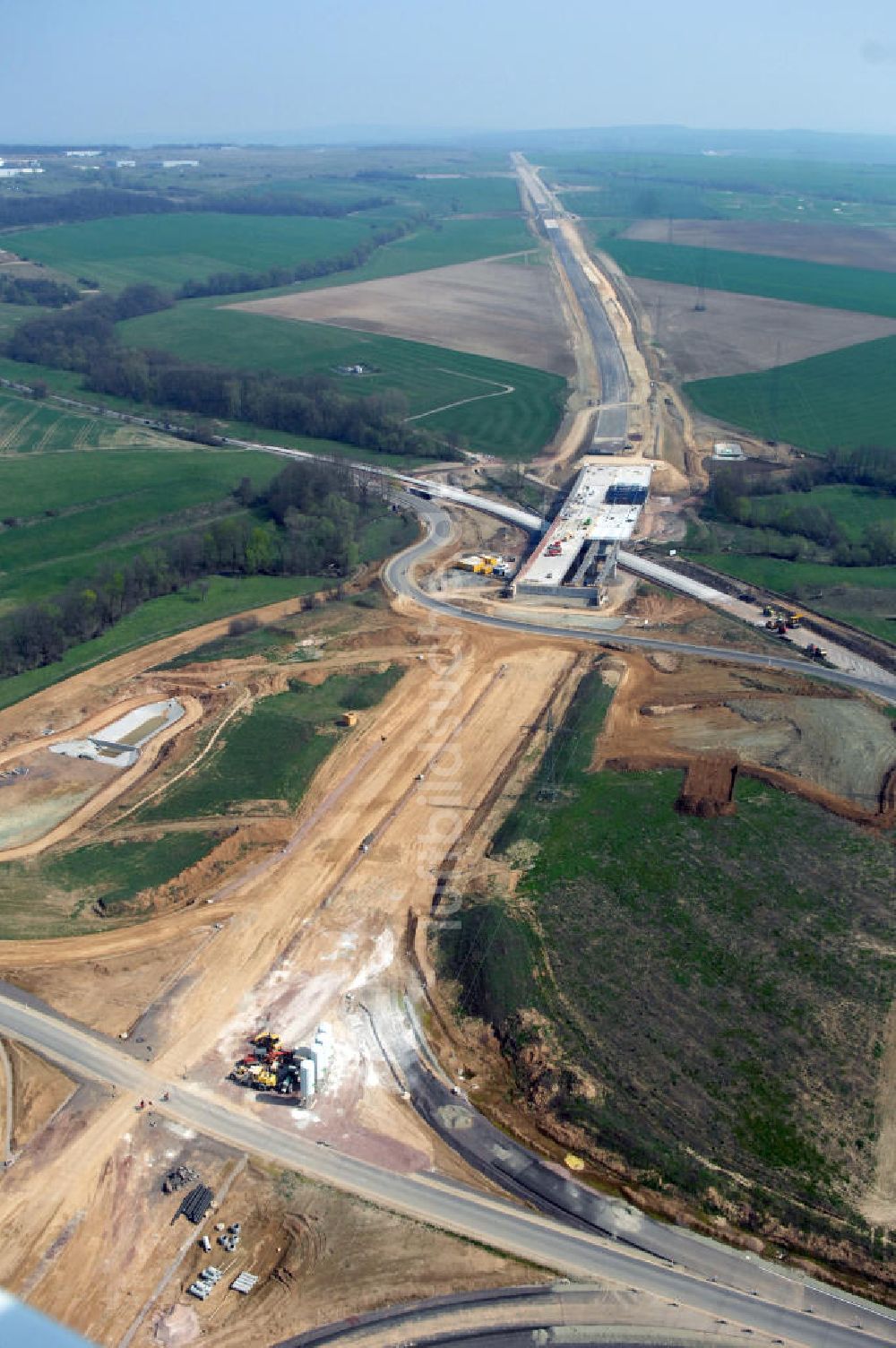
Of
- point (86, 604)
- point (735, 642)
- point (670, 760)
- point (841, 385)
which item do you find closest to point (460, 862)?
point (670, 760)

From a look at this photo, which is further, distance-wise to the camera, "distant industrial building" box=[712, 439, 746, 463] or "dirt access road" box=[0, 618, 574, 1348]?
"distant industrial building" box=[712, 439, 746, 463]

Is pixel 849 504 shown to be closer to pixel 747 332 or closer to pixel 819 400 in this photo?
pixel 819 400

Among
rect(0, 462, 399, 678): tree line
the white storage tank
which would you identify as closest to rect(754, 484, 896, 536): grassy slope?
rect(0, 462, 399, 678): tree line

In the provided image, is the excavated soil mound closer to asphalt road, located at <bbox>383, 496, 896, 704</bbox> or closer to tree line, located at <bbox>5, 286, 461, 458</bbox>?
asphalt road, located at <bbox>383, 496, 896, 704</bbox>

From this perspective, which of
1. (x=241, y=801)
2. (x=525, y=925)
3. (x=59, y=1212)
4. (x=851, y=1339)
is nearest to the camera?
(x=851, y=1339)

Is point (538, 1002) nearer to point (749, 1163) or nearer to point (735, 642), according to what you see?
point (749, 1163)

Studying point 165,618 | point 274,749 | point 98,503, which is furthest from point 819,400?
point 274,749

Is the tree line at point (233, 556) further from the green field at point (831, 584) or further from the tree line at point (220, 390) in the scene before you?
the green field at point (831, 584)
